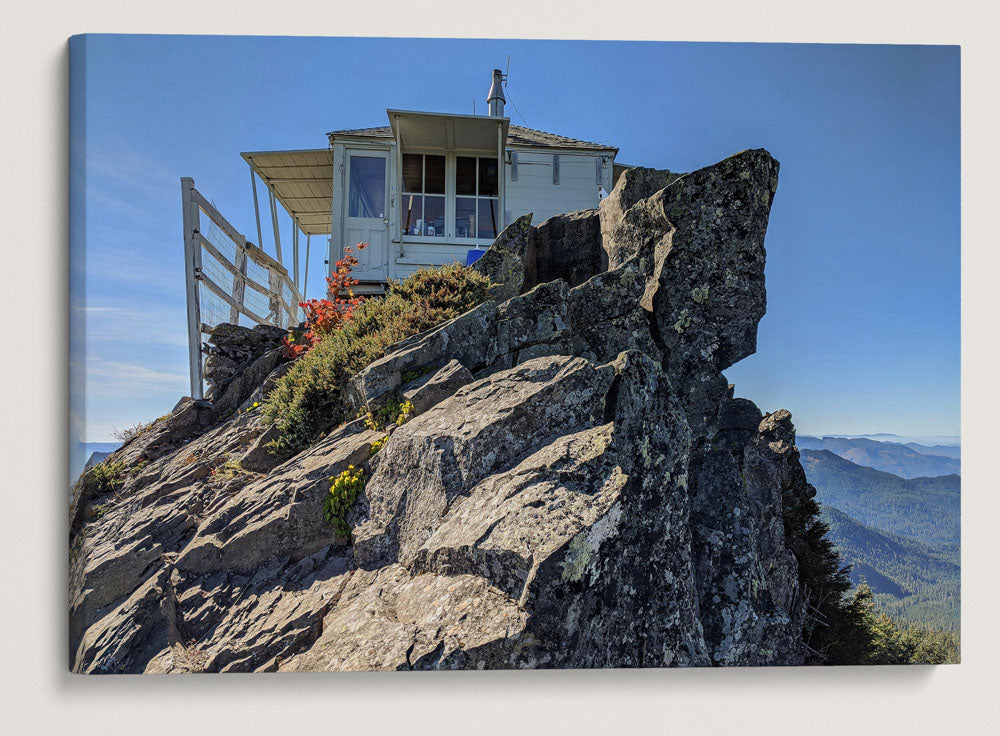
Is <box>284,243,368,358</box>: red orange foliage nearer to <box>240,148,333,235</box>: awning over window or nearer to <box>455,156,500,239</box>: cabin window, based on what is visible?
<box>455,156,500,239</box>: cabin window

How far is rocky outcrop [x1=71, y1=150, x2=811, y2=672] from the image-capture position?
382cm

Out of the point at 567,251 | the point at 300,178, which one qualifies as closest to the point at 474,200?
the point at 300,178

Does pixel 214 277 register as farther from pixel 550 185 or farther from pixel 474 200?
pixel 550 185

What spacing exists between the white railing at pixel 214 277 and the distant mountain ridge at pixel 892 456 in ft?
24.3

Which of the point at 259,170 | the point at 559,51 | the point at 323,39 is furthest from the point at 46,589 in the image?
the point at 259,170

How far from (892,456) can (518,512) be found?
3.87 meters

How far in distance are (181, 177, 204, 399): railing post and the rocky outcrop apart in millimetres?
1528

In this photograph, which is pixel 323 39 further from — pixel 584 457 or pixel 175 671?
pixel 175 671

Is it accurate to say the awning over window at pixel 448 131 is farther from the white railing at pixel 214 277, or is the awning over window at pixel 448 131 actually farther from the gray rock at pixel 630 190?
the gray rock at pixel 630 190

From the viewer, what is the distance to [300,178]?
41.6 ft

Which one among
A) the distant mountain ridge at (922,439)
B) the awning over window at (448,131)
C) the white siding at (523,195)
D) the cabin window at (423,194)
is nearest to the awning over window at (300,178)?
the white siding at (523,195)

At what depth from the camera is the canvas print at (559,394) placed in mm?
4066

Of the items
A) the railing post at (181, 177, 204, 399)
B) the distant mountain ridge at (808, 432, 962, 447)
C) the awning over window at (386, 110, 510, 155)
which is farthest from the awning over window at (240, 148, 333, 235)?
the distant mountain ridge at (808, 432, 962, 447)

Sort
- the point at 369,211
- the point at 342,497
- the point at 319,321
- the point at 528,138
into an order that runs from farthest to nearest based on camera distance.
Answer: the point at 528,138 < the point at 369,211 < the point at 319,321 < the point at 342,497
